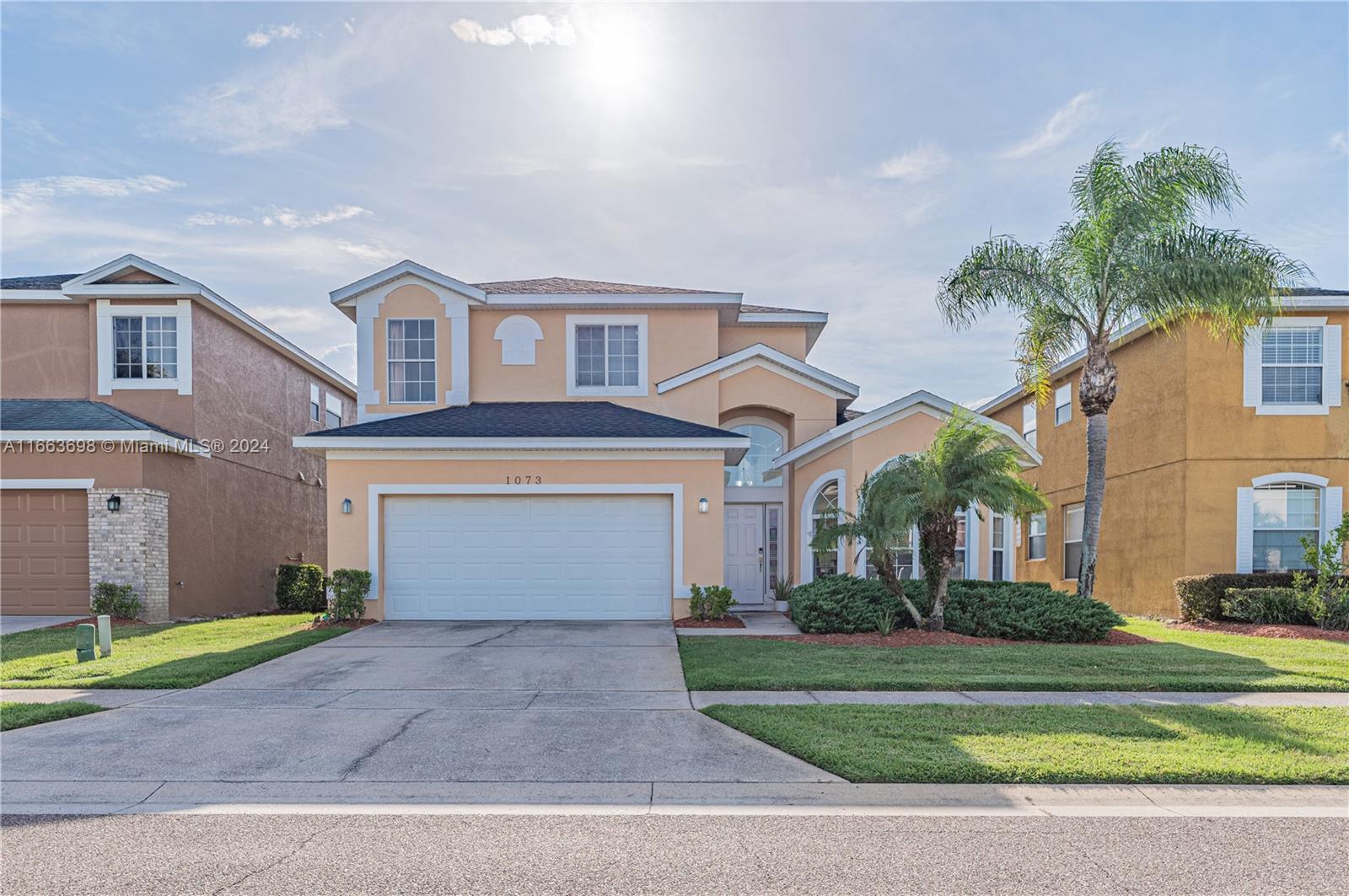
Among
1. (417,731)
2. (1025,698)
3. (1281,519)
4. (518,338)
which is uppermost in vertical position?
(518,338)

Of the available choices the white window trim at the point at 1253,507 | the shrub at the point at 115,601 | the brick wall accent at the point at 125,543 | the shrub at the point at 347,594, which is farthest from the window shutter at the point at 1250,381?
the shrub at the point at 115,601

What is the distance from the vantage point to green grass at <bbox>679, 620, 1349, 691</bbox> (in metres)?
9.44

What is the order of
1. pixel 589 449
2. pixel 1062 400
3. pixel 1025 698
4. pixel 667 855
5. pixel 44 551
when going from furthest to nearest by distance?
pixel 1062 400, pixel 44 551, pixel 589 449, pixel 1025 698, pixel 667 855

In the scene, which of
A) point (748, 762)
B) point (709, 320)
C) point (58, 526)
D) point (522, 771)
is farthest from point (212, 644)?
point (709, 320)

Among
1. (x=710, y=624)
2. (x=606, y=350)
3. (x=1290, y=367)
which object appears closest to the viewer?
(x=710, y=624)

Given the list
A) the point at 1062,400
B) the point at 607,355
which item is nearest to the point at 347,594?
the point at 607,355

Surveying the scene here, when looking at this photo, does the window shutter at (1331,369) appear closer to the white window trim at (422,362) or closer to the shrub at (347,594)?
the white window trim at (422,362)

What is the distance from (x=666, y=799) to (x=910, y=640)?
25.2ft

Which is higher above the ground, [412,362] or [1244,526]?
[412,362]

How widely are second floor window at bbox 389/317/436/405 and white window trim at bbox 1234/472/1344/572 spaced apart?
17133 millimetres

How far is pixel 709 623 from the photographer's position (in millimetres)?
14938

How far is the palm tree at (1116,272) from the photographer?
14273mm

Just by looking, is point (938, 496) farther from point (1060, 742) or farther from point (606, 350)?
point (606, 350)

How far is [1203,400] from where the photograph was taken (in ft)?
57.5
